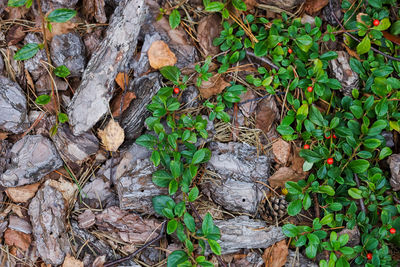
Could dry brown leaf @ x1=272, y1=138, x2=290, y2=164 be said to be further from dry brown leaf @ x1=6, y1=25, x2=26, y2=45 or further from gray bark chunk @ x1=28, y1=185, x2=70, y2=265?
dry brown leaf @ x1=6, y1=25, x2=26, y2=45

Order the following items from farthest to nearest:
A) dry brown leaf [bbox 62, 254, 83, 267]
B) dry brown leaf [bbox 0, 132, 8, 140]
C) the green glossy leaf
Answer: dry brown leaf [bbox 0, 132, 8, 140], dry brown leaf [bbox 62, 254, 83, 267], the green glossy leaf

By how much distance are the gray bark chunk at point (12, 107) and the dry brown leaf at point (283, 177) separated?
174cm

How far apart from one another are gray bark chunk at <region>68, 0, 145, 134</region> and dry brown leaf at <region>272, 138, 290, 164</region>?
119cm

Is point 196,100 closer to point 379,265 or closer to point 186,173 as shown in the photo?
point 186,173

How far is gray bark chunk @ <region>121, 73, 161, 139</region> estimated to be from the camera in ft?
7.50

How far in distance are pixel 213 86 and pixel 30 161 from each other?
4.35 feet

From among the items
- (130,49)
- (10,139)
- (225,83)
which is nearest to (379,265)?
(225,83)

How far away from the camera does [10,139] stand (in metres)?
2.29

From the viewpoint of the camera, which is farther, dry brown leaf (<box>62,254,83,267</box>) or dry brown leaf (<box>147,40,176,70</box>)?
dry brown leaf (<box>147,40,176,70</box>)

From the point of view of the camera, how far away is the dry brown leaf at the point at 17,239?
221 cm

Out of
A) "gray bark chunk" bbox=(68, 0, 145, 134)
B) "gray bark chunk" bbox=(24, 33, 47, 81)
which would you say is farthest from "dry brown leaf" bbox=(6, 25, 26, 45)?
"gray bark chunk" bbox=(68, 0, 145, 134)

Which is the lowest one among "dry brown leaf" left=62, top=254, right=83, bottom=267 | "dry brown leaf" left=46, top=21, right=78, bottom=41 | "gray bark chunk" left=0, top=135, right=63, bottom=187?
"dry brown leaf" left=62, top=254, right=83, bottom=267

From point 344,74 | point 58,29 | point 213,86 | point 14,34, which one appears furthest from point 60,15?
point 344,74

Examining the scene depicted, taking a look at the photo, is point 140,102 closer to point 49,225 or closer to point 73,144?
point 73,144
